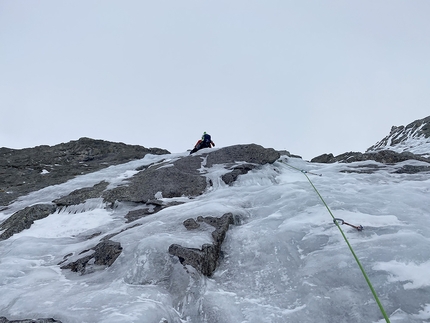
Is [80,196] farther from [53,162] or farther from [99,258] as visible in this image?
[53,162]

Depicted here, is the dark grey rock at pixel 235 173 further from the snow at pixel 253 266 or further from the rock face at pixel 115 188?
the snow at pixel 253 266

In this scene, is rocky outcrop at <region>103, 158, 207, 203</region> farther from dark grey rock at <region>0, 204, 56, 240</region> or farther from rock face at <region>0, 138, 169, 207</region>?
rock face at <region>0, 138, 169, 207</region>

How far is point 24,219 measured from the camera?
823 centimetres

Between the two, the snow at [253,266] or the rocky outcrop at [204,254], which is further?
the rocky outcrop at [204,254]

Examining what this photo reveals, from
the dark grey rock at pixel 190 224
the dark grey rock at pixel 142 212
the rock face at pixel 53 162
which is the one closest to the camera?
the dark grey rock at pixel 190 224

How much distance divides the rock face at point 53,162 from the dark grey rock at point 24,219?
10.0 feet

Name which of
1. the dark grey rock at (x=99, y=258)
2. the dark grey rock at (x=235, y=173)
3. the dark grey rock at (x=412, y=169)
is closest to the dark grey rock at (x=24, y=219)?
the dark grey rock at (x=99, y=258)

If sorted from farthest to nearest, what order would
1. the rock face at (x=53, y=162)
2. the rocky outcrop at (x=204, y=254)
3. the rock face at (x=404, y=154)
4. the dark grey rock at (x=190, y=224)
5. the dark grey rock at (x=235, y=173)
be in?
the rock face at (x=53, y=162)
the rock face at (x=404, y=154)
the dark grey rock at (x=235, y=173)
the dark grey rock at (x=190, y=224)
the rocky outcrop at (x=204, y=254)

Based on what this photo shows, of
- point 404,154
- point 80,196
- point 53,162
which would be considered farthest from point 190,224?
point 53,162

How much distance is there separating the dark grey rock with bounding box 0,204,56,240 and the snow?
0.21m

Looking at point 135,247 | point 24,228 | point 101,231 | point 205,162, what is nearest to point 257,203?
point 135,247

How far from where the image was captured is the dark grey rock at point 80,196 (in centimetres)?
920

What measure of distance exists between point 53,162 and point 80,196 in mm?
8166

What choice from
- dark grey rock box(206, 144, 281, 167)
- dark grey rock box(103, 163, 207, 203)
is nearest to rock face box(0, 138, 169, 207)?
dark grey rock box(103, 163, 207, 203)
